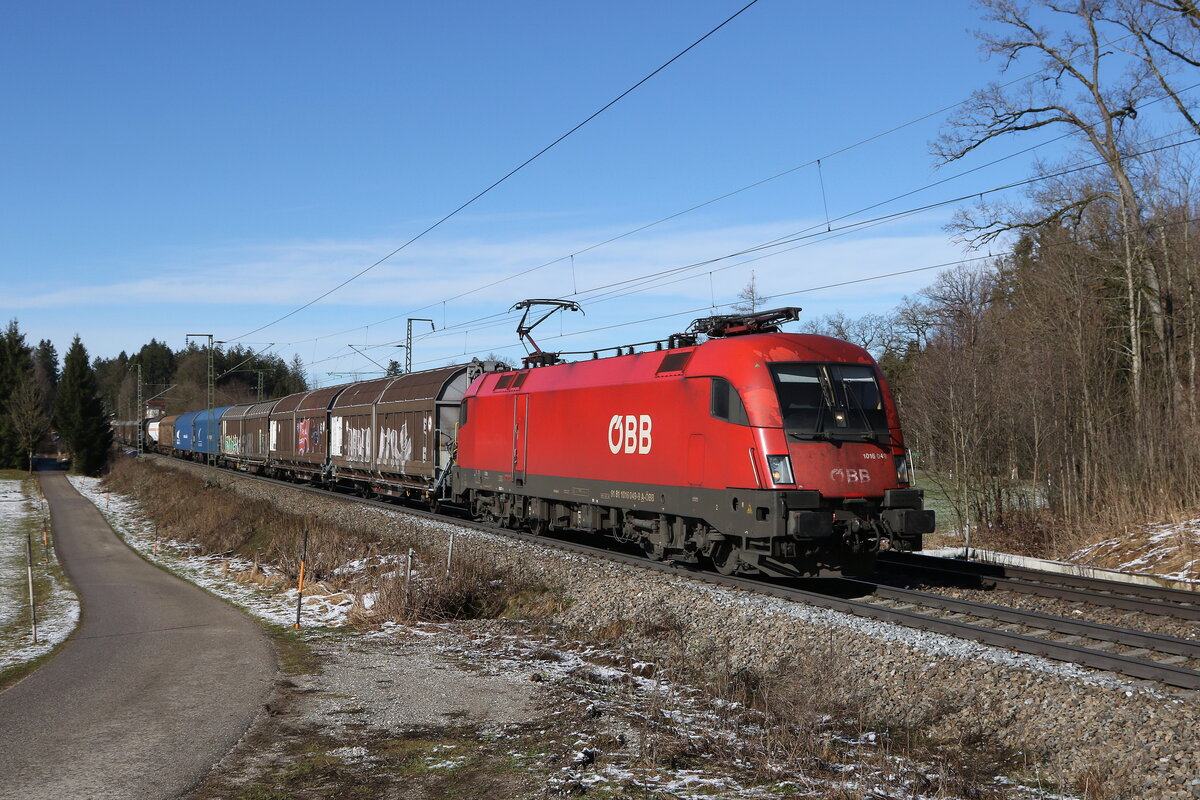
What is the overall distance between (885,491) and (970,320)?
642 inches

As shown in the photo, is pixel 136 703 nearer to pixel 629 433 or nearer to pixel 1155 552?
pixel 629 433

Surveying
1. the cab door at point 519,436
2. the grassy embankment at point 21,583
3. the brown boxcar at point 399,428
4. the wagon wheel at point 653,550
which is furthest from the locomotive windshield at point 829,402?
the brown boxcar at point 399,428

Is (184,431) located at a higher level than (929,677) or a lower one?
higher

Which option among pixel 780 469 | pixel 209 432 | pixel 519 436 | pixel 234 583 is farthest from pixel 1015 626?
pixel 209 432

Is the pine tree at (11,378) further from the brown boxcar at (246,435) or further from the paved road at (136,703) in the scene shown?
the paved road at (136,703)

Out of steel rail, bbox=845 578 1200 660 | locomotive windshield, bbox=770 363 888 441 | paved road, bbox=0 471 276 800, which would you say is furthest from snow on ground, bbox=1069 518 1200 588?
paved road, bbox=0 471 276 800

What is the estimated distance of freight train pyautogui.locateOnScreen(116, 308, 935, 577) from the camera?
41.2 feet

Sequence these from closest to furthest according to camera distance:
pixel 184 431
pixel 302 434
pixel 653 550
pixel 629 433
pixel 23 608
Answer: pixel 629 433 < pixel 653 550 < pixel 23 608 < pixel 302 434 < pixel 184 431

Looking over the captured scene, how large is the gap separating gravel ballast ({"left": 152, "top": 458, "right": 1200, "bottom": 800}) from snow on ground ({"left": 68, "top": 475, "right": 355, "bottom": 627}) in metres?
3.82

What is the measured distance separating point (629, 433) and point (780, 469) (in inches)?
162

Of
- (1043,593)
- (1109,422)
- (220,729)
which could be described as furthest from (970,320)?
(220,729)

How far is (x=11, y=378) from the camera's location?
73.1 m

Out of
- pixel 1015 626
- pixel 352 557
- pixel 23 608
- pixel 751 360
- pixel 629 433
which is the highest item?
pixel 751 360

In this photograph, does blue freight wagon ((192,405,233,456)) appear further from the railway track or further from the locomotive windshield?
the locomotive windshield
